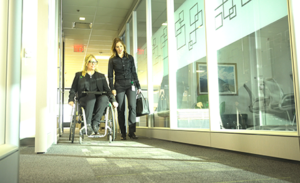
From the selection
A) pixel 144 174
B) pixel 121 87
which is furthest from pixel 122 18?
pixel 144 174

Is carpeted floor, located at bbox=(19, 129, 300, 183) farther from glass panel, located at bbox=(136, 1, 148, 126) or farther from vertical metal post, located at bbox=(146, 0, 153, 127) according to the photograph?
glass panel, located at bbox=(136, 1, 148, 126)

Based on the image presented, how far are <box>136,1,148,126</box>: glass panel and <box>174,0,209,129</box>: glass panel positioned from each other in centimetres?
156

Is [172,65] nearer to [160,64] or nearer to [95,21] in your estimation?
[160,64]

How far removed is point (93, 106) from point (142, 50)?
230cm

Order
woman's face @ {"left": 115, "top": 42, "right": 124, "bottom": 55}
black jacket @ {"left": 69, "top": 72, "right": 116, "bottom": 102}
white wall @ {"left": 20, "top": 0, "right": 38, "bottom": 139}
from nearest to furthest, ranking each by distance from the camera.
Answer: white wall @ {"left": 20, "top": 0, "right": 38, "bottom": 139}, black jacket @ {"left": 69, "top": 72, "right": 116, "bottom": 102}, woman's face @ {"left": 115, "top": 42, "right": 124, "bottom": 55}

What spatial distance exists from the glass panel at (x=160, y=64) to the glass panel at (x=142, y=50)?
51 cm

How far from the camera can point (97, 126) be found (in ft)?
12.1

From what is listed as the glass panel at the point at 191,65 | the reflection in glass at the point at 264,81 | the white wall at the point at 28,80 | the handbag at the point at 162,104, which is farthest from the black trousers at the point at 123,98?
the reflection in glass at the point at 264,81

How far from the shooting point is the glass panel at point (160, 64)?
4258 millimetres

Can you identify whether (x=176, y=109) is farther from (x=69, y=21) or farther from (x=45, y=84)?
(x=69, y=21)

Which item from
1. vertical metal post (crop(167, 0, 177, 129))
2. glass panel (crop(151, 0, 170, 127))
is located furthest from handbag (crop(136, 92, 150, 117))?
A: vertical metal post (crop(167, 0, 177, 129))

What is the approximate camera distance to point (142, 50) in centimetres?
563

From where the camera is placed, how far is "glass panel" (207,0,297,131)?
1924 mm

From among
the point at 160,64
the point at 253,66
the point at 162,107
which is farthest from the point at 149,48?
the point at 253,66
